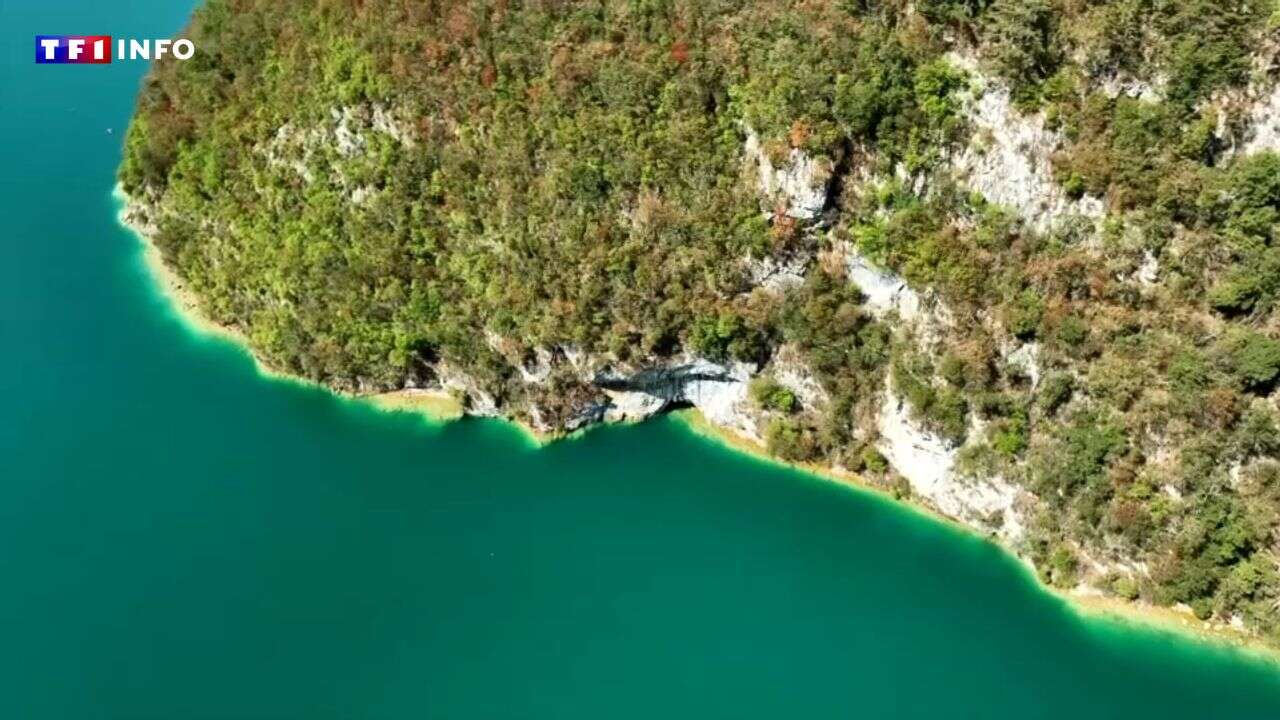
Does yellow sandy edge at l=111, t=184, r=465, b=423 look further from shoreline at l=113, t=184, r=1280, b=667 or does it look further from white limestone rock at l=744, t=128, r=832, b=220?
white limestone rock at l=744, t=128, r=832, b=220

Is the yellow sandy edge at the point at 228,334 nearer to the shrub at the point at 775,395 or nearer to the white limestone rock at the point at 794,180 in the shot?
the shrub at the point at 775,395

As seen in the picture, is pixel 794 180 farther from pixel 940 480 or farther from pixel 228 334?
pixel 228 334

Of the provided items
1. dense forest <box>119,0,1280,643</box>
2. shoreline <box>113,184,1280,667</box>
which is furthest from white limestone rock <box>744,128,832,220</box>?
shoreline <box>113,184,1280,667</box>

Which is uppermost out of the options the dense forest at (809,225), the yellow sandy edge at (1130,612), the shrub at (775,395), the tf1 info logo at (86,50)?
the tf1 info logo at (86,50)

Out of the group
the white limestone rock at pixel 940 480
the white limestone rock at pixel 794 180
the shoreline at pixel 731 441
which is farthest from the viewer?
the white limestone rock at pixel 940 480

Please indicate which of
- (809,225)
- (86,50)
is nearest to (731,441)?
(809,225)

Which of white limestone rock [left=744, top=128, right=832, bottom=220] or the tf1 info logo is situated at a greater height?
the tf1 info logo

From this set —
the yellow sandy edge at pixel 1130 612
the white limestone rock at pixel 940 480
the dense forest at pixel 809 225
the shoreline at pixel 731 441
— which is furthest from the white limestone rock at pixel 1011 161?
the shoreline at pixel 731 441
